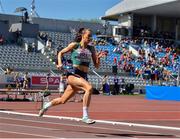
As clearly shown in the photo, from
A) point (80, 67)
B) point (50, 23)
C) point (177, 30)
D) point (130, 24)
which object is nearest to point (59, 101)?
point (80, 67)

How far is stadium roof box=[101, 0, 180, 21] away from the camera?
52.8 m

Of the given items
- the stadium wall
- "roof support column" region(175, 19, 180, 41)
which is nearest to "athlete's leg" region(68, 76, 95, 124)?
the stadium wall

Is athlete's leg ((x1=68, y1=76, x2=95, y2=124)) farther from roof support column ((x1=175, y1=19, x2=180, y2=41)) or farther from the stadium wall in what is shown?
roof support column ((x1=175, y1=19, x2=180, y2=41))

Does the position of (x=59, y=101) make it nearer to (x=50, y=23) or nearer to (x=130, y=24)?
(x=50, y=23)

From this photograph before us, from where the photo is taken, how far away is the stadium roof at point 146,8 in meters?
52.8

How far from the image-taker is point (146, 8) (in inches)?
2181

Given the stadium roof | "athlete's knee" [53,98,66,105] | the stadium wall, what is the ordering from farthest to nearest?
the stadium wall
the stadium roof
"athlete's knee" [53,98,66,105]

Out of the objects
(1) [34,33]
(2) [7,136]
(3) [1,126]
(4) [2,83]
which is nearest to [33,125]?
(3) [1,126]

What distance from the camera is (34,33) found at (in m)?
49.8

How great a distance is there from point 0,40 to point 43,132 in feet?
123

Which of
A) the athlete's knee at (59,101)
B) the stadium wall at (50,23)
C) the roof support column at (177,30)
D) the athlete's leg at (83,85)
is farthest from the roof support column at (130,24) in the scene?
the athlete's leg at (83,85)

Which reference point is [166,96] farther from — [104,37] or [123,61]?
[104,37]

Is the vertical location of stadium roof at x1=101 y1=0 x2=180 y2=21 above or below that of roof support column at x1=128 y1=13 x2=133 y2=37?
above

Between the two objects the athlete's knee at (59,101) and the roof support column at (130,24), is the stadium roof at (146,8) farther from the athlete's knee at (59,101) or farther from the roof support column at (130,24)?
the athlete's knee at (59,101)
